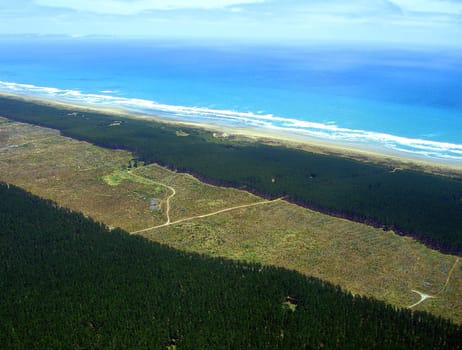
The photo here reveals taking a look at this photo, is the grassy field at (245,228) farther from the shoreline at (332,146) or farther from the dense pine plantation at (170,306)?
the shoreline at (332,146)

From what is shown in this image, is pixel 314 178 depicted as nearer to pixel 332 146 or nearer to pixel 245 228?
pixel 245 228

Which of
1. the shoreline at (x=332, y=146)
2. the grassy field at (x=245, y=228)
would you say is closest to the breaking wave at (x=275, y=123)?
the shoreline at (x=332, y=146)

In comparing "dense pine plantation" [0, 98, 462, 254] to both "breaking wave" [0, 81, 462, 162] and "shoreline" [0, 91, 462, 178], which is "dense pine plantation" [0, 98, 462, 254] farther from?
"breaking wave" [0, 81, 462, 162]

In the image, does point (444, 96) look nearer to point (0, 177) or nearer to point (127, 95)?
point (127, 95)

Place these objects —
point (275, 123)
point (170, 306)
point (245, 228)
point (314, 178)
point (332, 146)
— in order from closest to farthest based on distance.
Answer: point (170, 306) < point (245, 228) < point (314, 178) < point (332, 146) < point (275, 123)

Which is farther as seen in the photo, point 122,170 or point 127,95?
point 127,95

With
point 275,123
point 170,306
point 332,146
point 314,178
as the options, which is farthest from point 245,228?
point 275,123

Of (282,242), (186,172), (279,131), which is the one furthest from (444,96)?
(282,242)
